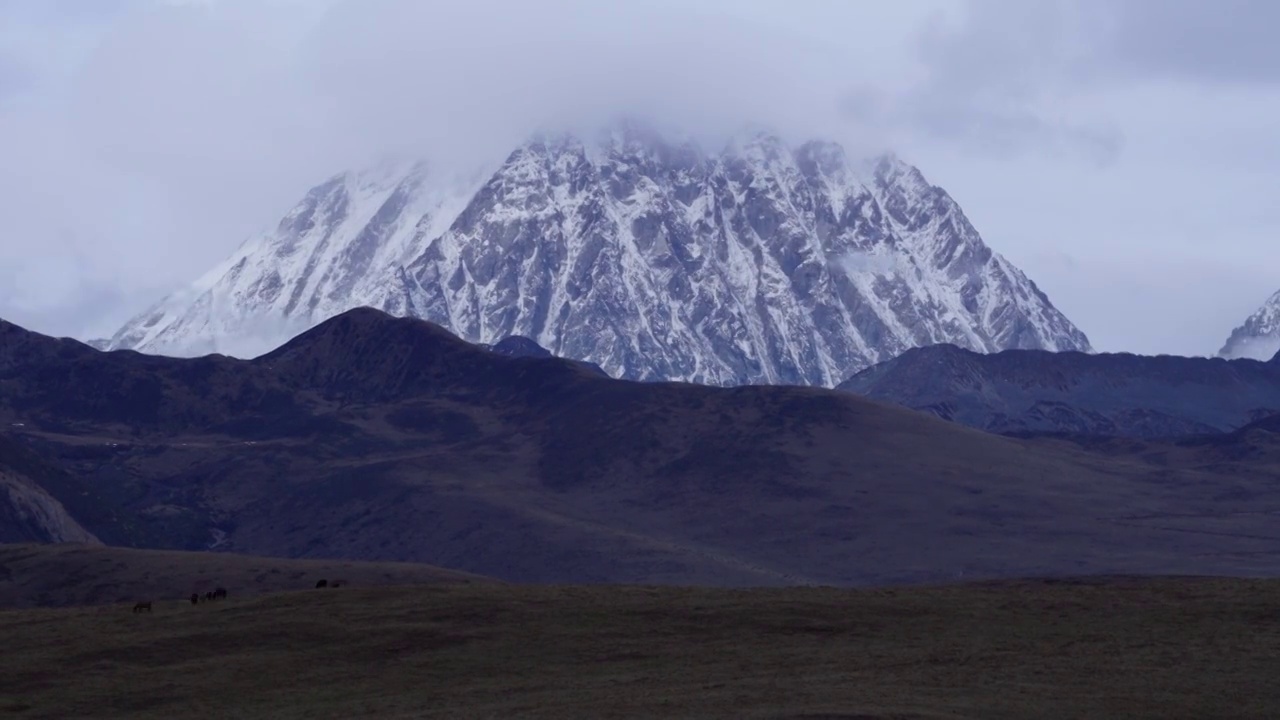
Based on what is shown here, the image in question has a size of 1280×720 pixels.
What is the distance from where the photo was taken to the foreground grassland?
70375mm

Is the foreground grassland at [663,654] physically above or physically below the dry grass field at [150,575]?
below

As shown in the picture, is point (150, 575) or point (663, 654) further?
point (150, 575)

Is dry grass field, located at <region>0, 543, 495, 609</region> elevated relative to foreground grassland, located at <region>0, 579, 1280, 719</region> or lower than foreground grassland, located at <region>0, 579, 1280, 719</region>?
elevated

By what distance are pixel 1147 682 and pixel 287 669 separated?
3199 cm

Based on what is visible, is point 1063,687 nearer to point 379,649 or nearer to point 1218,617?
point 1218,617

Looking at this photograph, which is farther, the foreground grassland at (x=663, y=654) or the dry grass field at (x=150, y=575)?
the dry grass field at (x=150, y=575)

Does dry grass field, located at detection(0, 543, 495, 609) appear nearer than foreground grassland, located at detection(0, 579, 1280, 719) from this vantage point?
No

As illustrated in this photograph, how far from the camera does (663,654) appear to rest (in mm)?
82000

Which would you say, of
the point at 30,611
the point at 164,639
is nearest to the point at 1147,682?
the point at 164,639

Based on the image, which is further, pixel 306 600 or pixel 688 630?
pixel 306 600

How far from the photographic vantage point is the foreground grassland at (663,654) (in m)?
70.4

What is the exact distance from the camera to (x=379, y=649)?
85812 millimetres

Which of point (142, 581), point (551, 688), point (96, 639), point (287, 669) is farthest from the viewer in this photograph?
point (142, 581)

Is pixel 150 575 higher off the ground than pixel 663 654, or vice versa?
pixel 150 575
